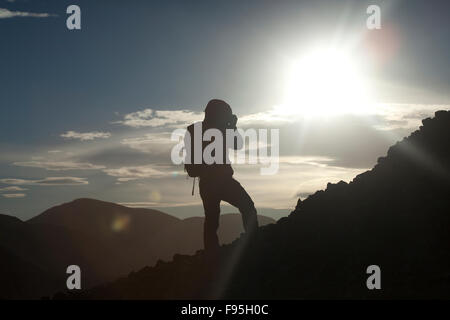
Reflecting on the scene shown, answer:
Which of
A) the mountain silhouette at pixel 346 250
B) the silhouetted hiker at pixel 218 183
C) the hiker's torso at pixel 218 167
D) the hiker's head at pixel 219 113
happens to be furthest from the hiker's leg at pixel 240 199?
the hiker's head at pixel 219 113

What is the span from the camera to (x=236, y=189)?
10727mm

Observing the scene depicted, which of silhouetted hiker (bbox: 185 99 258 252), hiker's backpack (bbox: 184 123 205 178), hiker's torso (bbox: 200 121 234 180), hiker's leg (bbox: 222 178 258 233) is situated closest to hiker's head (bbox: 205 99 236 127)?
silhouetted hiker (bbox: 185 99 258 252)

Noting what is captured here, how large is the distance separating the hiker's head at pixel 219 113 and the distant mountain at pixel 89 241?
49.7 metres

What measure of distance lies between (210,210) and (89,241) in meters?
100

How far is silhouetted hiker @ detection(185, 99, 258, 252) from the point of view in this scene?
1071cm

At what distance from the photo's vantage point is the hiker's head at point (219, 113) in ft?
35.4

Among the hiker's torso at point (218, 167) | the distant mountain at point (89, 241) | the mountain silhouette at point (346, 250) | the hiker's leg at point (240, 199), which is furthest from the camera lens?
the distant mountain at point (89, 241)

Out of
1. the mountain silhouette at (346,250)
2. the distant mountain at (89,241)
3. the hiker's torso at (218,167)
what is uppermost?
the hiker's torso at (218,167)

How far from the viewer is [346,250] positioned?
10430 millimetres

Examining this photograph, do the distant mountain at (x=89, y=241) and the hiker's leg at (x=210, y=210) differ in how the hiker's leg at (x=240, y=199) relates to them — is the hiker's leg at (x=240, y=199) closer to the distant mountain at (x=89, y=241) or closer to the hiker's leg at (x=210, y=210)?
the hiker's leg at (x=210, y=210)
